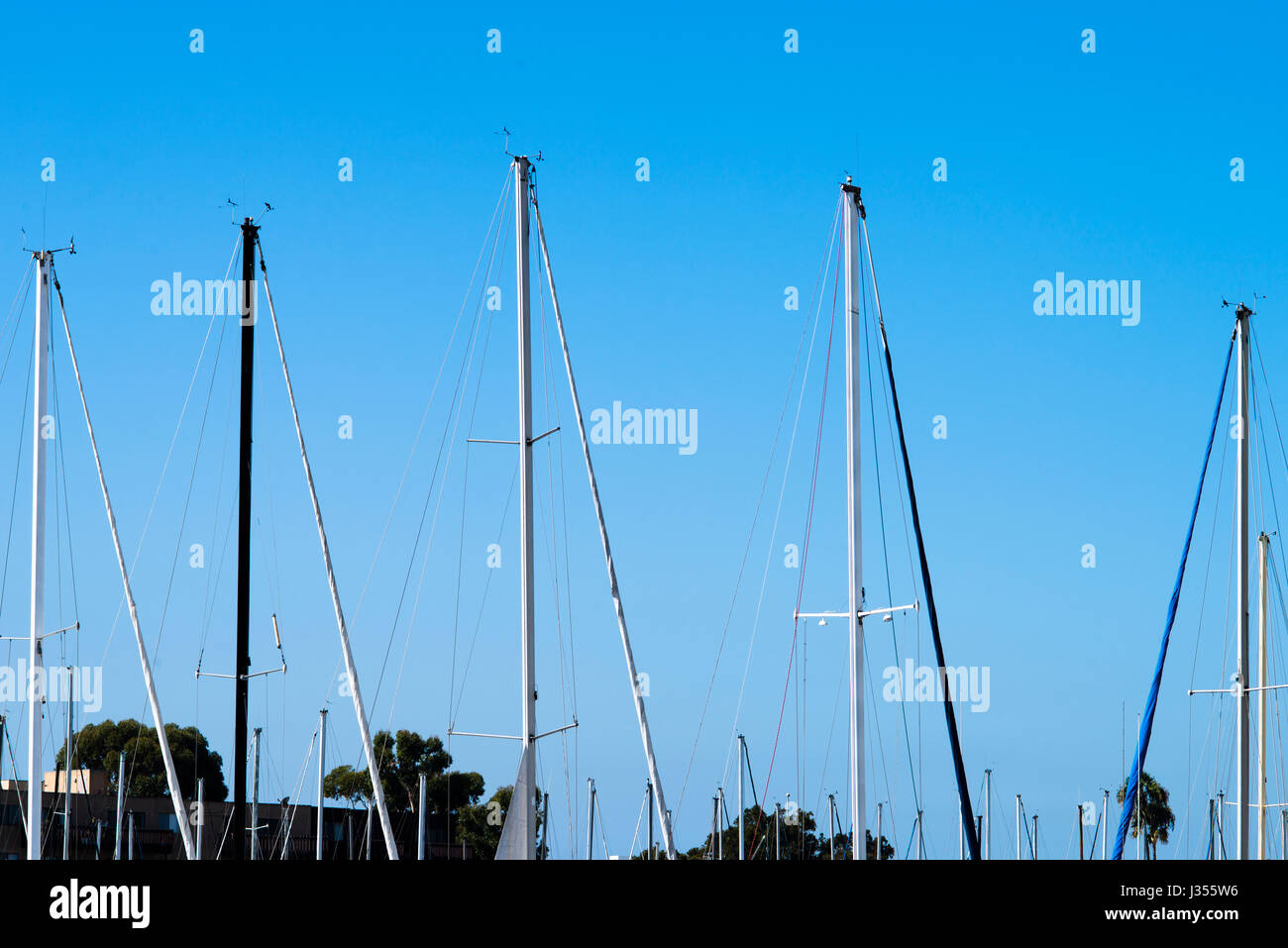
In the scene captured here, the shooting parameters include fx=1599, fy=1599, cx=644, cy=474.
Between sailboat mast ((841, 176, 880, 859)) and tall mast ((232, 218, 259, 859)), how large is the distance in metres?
11.0

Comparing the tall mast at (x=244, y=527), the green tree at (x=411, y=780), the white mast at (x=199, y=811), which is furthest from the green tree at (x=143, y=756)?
the tall mast at (x=244, y=527)

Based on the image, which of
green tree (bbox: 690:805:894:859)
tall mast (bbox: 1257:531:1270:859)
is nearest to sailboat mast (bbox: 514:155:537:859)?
tall mast (bbox: 1257:531:1270:859)

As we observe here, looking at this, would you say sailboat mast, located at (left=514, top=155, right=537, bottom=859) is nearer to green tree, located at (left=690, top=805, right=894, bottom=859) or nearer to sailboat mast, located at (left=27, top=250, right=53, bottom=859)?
sailboat mast, located at (left=27, top=250, right=53, bottom=859)

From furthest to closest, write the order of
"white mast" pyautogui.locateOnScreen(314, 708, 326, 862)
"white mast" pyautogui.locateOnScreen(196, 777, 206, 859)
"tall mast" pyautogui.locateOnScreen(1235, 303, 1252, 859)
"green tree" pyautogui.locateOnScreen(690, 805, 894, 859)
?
"green tree" pyautogui.locateOnScreen(690, 805, 894, 859)
"white mast" pyautogui.locateOnScreen(314, 708, 326, 862)
"white mast" pyautogui.locateOnScreen(196, 777, 206, 859)
"tall mast" pyautogui.locateOnScreen(1235, 303, 1252, 859)

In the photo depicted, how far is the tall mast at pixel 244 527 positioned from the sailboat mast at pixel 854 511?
431 inches

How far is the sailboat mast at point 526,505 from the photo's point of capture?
2717cm

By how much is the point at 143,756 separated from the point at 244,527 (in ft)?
256

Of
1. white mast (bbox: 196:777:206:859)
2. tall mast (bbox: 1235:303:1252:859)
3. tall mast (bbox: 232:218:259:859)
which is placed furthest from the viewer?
white mast (bbox: 196:777:206:859)

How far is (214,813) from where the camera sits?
90.6 m

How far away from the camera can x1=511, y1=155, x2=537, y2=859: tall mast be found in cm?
2714

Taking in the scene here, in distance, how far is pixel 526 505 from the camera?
1152 inches
